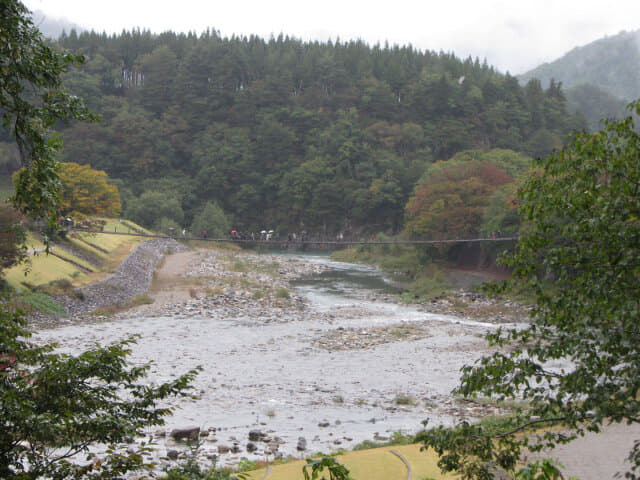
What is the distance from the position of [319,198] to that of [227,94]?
23354 mm

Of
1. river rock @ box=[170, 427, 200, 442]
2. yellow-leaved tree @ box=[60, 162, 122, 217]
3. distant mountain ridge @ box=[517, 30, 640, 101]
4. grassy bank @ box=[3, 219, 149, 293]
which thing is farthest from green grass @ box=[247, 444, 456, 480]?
distant mountain ridge @ box=[517, 30, 640, 101]

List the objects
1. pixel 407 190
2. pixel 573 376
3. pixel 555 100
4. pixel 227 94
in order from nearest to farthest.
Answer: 1. pixel 573 376
2. pixel 407 190
3. pixel 555 100
4. pixel 227 94

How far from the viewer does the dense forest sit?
60344mm

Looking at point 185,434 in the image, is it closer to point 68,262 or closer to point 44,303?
point 44,303

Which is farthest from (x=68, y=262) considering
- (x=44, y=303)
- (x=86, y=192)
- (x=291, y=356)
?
(x=291, y=356)

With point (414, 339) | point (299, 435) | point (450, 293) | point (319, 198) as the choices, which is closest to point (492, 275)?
point (450, 293)

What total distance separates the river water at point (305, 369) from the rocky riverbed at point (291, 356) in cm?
4

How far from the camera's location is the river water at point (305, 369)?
10495mm

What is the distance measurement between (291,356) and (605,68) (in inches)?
7750

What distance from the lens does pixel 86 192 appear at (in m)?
30.0

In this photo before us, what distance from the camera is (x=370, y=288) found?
103ft

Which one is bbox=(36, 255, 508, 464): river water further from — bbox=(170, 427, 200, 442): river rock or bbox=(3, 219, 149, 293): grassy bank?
bbox=(3, 219, 149, 293): grassy bank

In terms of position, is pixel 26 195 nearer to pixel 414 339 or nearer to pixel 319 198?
pixel 414 339

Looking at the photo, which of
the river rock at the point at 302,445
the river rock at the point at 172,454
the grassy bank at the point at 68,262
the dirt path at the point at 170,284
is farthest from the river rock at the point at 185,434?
the dirt path at the point at 170,284
